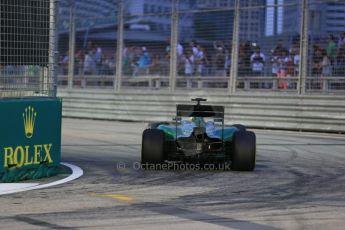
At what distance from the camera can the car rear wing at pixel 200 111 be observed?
11.0 metres

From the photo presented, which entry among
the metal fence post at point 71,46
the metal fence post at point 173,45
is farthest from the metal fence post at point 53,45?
the metal fence post at point 71,46

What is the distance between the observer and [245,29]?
20.6m

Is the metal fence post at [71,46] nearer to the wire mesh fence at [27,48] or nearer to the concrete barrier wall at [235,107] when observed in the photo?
the concrete barrier wall at [235,107]

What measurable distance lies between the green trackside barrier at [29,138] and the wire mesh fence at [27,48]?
0.84 feet

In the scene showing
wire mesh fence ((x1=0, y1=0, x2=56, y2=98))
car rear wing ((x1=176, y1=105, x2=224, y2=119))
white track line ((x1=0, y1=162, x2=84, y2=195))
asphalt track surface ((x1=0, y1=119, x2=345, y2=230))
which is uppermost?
wire mesh fence ((x1=0, y1=0, x2=56, y2=98))

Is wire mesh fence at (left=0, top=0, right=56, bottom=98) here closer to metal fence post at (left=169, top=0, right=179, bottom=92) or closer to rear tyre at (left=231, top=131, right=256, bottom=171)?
rear tyre at (left=231, top=131, right=256, bottom=171)

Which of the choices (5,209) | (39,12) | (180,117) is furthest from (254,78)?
(5,209)

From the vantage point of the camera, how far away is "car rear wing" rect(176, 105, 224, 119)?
11.0 m

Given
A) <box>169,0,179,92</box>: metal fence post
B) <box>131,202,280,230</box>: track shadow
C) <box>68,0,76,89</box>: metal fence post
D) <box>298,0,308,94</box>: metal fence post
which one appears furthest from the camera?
<box>68,0,76,89</box>: metal fence post

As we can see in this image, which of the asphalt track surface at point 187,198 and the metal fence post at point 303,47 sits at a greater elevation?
the metal fence post at point 303,47

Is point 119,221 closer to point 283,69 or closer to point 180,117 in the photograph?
point 180,117

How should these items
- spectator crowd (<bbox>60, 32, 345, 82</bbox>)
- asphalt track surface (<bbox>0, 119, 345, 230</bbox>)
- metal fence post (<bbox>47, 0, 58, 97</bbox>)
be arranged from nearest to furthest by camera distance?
asphalt track surface (<bbox>0, 119, 345, 230</bbox>) → metal fence post (<bbox>47, 0, 58, 97</bbox>) → spectator crowd (<bbox>60, 32, 345, 82</bbox>)

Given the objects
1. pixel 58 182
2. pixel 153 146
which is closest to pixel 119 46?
pixel 153 146

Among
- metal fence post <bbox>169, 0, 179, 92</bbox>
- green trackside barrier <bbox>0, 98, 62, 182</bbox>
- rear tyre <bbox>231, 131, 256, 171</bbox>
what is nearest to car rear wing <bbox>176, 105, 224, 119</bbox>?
rear tyre <bbox>231, 131, 256, 171</bbox>
